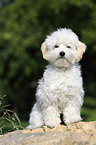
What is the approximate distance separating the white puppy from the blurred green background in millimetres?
7786

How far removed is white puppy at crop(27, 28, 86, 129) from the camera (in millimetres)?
4945

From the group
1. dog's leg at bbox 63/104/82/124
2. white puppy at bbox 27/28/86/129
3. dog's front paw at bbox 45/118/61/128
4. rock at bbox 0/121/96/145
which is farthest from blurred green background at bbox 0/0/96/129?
rock at bbox 0/121/96/145

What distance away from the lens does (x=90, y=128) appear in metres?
4.78

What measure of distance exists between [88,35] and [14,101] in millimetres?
8364

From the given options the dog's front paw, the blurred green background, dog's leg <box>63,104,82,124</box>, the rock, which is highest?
the blurred green background

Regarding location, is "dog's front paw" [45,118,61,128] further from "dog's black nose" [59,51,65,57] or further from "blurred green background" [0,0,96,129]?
"blurred green background" [0,0,96,129]

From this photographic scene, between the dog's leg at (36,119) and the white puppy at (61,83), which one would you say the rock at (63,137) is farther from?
the dog's leg at (36,119)

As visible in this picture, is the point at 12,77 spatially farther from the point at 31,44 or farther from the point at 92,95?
the point at 92,95

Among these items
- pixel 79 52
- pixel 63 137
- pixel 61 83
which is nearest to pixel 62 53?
pixel 79 52

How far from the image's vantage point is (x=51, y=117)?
5.00 metres

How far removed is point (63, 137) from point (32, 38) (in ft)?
39.3

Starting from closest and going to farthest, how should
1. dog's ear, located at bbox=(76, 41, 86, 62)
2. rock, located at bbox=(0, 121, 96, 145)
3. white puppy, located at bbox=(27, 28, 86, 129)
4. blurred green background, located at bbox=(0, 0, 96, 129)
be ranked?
rock, located at bbox=(0, 121, 96, 145)
white puppy, located at bbox=(27, 28, 86, 129)
dog's ear, located at bbox=(76, 41, 86, 62)
blurred green background, located at bbox=(0, 0, 96, 129)

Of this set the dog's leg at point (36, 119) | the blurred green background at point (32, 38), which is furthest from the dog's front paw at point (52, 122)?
the blurred green background at point (32, 38)

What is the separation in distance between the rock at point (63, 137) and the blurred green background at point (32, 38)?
8.29 meters
